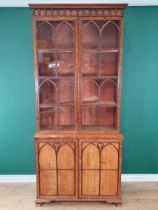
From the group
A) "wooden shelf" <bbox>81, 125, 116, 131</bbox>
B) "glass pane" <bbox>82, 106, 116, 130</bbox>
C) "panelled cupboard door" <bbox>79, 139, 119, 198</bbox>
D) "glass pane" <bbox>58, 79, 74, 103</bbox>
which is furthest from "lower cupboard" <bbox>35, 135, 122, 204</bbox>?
"glass pane" <bbox>58, 79, 74, 103</bbox>

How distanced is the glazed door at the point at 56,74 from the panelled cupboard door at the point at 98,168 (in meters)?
0.39

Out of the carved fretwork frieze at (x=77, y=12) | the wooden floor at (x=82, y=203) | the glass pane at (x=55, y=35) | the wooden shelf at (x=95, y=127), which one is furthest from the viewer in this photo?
the wooden shelf at (x=95, y=127)

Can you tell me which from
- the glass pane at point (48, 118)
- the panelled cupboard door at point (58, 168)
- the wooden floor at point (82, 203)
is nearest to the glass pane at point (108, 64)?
the glass pane at point (48, 118)

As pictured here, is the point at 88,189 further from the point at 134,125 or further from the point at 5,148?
the point at 5,148

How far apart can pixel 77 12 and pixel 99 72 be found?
0.72m

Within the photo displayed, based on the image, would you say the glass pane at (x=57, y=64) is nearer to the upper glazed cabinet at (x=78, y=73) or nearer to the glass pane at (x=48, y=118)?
the upper glazed cabinet at (x=78, y=73)

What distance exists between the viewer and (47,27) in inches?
106

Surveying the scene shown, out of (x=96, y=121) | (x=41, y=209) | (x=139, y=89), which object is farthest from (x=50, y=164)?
(x=139, y=89)

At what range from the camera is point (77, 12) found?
2.54m

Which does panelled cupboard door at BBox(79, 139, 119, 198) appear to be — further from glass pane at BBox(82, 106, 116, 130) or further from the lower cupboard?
glass pane at BBox(82, 106, 116, 130)

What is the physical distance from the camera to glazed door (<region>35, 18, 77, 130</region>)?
2.66 metres

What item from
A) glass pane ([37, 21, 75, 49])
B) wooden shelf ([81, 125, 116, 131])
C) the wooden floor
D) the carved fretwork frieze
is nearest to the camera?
the carved fretwork frieze

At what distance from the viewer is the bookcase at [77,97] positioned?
8.58ft

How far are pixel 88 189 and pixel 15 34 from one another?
2.20 metres
